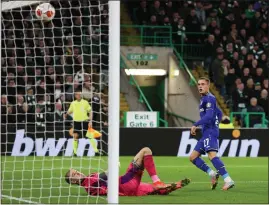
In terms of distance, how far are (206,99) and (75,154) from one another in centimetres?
603

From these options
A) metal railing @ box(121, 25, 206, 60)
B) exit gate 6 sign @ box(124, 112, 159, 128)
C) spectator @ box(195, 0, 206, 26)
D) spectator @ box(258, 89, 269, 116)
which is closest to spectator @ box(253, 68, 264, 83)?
spectator @ box(258, 89, 269, 116)

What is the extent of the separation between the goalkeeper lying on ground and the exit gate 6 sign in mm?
10765

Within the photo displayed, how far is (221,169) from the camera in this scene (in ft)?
37.2

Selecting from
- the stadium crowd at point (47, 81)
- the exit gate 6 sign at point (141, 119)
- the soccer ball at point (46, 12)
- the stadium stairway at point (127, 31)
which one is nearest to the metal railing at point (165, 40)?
the stadium stairway at point (127, 31)

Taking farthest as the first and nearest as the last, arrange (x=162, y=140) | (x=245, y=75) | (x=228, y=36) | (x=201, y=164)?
(x=228, y=36)
(x=245, y=75)
(x=162, y=140)
(x=201, y=164)

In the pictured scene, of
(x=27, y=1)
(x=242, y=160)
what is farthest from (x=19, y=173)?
(x=242, y=160)

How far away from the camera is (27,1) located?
9.80 m

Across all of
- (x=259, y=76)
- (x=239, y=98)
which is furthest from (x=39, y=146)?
(x=259, y=76)

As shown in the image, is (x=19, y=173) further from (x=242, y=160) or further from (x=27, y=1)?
(x=242, y=160)

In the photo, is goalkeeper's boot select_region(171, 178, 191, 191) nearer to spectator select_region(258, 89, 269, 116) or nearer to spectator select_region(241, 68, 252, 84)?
spectator select_region(258, 89, 269, 116)

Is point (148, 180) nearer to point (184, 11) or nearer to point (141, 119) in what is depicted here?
point (141, 119)

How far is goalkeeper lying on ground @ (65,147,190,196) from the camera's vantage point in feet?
30.7

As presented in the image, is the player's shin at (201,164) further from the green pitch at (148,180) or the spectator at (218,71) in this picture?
the spectator at (218,71)

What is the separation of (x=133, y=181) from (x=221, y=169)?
1.95 metres
